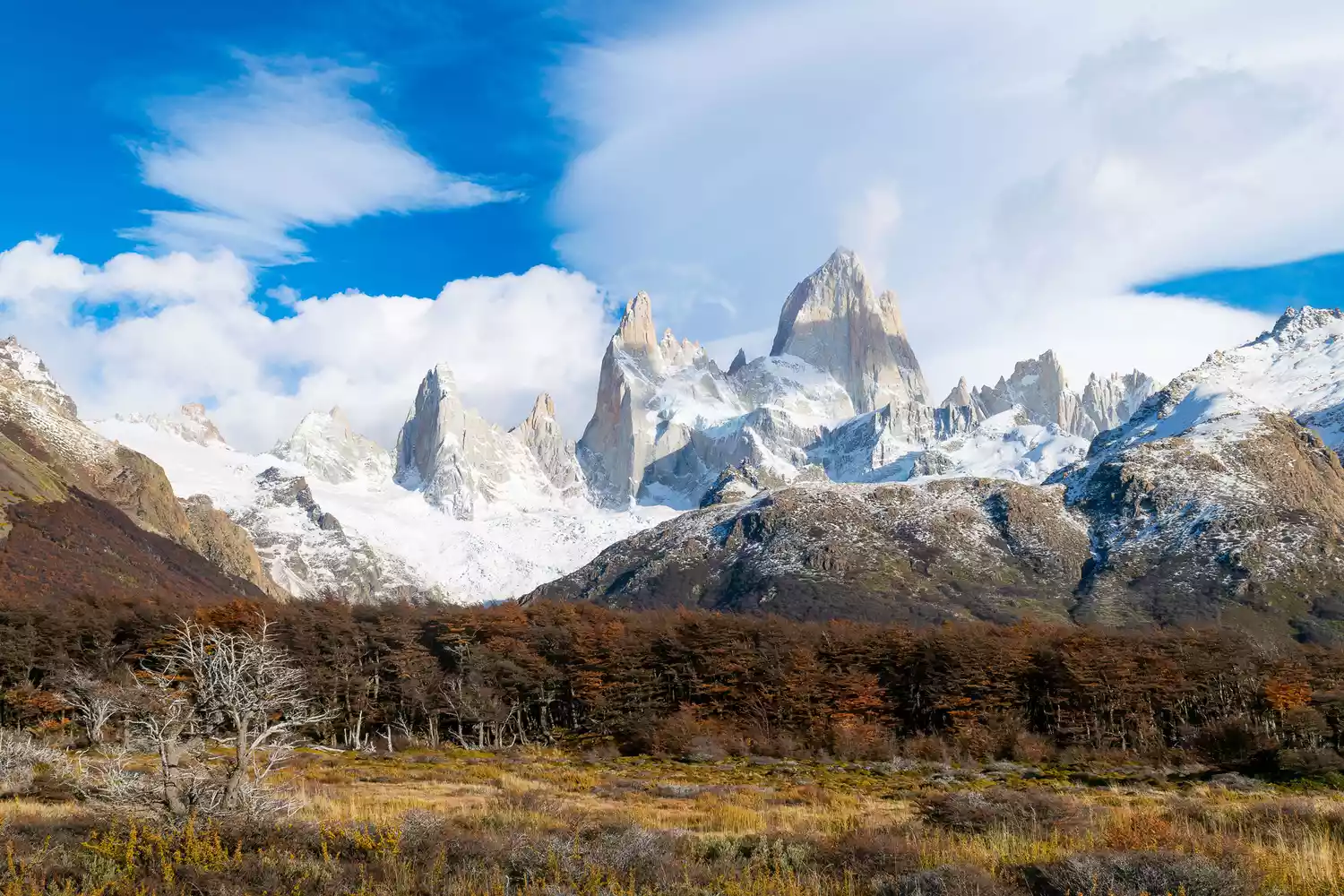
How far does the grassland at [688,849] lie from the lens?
509 inches

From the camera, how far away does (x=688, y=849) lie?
56.9 ft

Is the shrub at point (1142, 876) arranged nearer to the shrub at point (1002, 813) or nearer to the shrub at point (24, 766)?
the shrub at point (1002, 813)

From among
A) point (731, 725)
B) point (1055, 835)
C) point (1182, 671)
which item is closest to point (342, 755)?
point (731, 725)

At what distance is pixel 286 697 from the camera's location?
2023cm

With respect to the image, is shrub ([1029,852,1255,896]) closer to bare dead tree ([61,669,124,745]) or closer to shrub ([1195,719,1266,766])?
bare dead tree ([61,669,124,745])

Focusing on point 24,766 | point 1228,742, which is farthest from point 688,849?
point 1228,742

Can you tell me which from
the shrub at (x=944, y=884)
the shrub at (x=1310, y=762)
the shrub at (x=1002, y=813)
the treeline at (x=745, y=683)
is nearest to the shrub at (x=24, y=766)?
the shrub at (x=1002, y=813)

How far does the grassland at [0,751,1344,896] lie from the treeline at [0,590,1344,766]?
42.8 metres

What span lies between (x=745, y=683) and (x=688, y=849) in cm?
5904

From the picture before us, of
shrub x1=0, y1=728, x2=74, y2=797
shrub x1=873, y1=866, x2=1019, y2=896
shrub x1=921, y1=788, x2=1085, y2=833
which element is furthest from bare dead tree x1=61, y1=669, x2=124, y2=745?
shrub x1=873, y1=866, x2=1019, y2=896

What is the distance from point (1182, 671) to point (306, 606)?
255ft

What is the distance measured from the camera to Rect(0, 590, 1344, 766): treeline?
68375 mm

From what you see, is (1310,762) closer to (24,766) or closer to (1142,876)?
(1142,876)

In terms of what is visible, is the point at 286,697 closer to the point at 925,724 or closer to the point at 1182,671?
the point at 925,724
